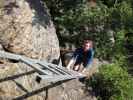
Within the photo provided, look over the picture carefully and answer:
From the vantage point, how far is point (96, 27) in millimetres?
13531

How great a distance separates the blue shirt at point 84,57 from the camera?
422 inches

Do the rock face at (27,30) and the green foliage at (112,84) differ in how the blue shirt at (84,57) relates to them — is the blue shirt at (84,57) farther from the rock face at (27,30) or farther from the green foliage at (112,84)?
the green foliage at (112,84)

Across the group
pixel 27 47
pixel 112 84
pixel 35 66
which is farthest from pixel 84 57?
pixel 35 66

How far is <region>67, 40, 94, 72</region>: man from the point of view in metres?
10.7

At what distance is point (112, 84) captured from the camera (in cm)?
1163

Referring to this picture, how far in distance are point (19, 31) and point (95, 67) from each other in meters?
3.17

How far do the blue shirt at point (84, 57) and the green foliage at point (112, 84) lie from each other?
3.75 ft

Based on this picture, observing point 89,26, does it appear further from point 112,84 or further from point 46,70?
point 46,70

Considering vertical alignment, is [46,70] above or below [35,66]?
below

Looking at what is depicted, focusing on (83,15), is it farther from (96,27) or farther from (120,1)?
(120,1)

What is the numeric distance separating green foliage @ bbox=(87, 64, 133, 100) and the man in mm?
1074

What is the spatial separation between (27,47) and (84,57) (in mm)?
1572

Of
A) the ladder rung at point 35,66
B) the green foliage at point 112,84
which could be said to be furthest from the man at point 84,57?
the ladder rung at point 35,66

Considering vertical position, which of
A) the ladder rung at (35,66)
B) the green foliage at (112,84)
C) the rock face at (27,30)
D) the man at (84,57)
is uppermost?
the rock face at (27,30)
